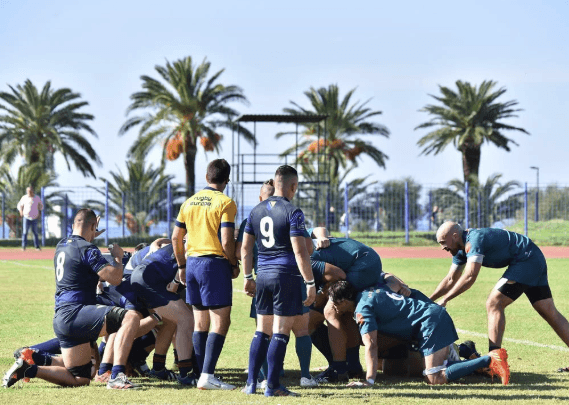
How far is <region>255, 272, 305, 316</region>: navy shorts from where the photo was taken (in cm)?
733

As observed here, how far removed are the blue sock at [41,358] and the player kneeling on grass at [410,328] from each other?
2.62 meters

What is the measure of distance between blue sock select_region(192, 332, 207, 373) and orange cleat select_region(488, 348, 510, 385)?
257 cm

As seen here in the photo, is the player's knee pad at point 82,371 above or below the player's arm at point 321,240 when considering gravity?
below

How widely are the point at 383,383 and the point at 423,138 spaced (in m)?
40.5

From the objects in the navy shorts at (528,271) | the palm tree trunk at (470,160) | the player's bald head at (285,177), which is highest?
the palm tree trunk at (470,160)

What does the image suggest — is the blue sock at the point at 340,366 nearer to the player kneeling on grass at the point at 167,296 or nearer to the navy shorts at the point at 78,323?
the player kneeling on grass at the point at 167,296

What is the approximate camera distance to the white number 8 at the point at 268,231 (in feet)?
24.2

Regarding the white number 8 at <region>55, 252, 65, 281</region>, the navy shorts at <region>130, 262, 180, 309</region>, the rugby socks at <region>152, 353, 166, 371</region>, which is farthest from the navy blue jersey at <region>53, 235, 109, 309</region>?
the rugby socks at <region>152, 353, 166, 371</region>

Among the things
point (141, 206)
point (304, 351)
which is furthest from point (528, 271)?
point (141, 206)

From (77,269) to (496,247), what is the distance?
13.5 feet

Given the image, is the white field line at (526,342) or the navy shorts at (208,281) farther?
the white field line at (526,342)

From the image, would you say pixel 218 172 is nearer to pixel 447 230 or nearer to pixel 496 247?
pixel 447 230

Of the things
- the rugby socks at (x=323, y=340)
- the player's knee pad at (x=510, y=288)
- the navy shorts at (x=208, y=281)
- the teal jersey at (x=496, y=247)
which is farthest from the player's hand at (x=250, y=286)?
the player's knee pad at (x=510, y=288)

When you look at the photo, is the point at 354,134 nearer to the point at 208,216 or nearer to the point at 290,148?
the point at 290,148
